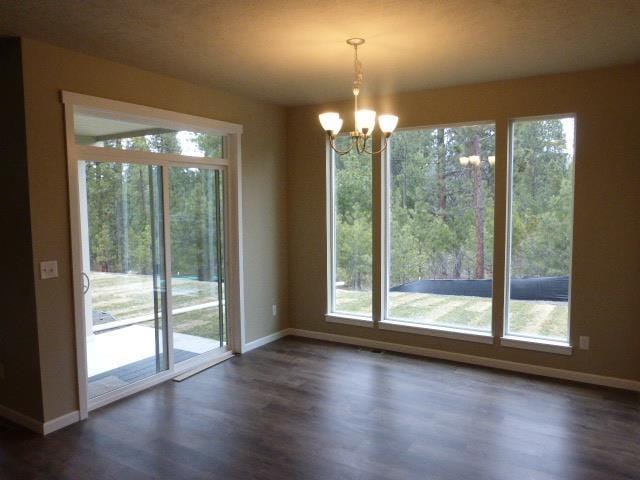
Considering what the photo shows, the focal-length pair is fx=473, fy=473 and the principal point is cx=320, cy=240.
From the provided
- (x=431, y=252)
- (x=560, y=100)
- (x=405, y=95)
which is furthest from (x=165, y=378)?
(x=560, y=100)

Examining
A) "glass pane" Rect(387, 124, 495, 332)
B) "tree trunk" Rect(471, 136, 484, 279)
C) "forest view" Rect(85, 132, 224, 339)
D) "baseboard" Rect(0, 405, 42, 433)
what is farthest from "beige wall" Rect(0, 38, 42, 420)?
"tree trunk" Rect(471, 136, 484, 279)

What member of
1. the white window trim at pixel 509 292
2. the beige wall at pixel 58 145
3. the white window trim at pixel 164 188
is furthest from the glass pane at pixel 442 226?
the beige wall at pixel 58 145

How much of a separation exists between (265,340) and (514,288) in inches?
106

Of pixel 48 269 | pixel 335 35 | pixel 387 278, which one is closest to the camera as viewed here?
pixel 335 35

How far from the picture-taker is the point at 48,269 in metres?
3.23

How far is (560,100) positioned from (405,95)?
55.8 inches

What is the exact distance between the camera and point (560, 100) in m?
4.06

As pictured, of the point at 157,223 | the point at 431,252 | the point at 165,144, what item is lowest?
the point at 431,252

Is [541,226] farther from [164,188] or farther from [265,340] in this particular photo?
[164,188]

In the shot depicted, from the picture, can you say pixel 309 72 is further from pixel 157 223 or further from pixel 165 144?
pixel 157 223

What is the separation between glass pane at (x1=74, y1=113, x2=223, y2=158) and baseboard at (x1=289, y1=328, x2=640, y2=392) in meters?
2.38

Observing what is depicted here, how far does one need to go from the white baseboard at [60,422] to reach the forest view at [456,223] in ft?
9.53

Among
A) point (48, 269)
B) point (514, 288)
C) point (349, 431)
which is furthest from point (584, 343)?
point (48, 269)

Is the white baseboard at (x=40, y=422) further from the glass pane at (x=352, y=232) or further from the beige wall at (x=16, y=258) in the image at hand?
the glass pane at (x=352, y=232)
